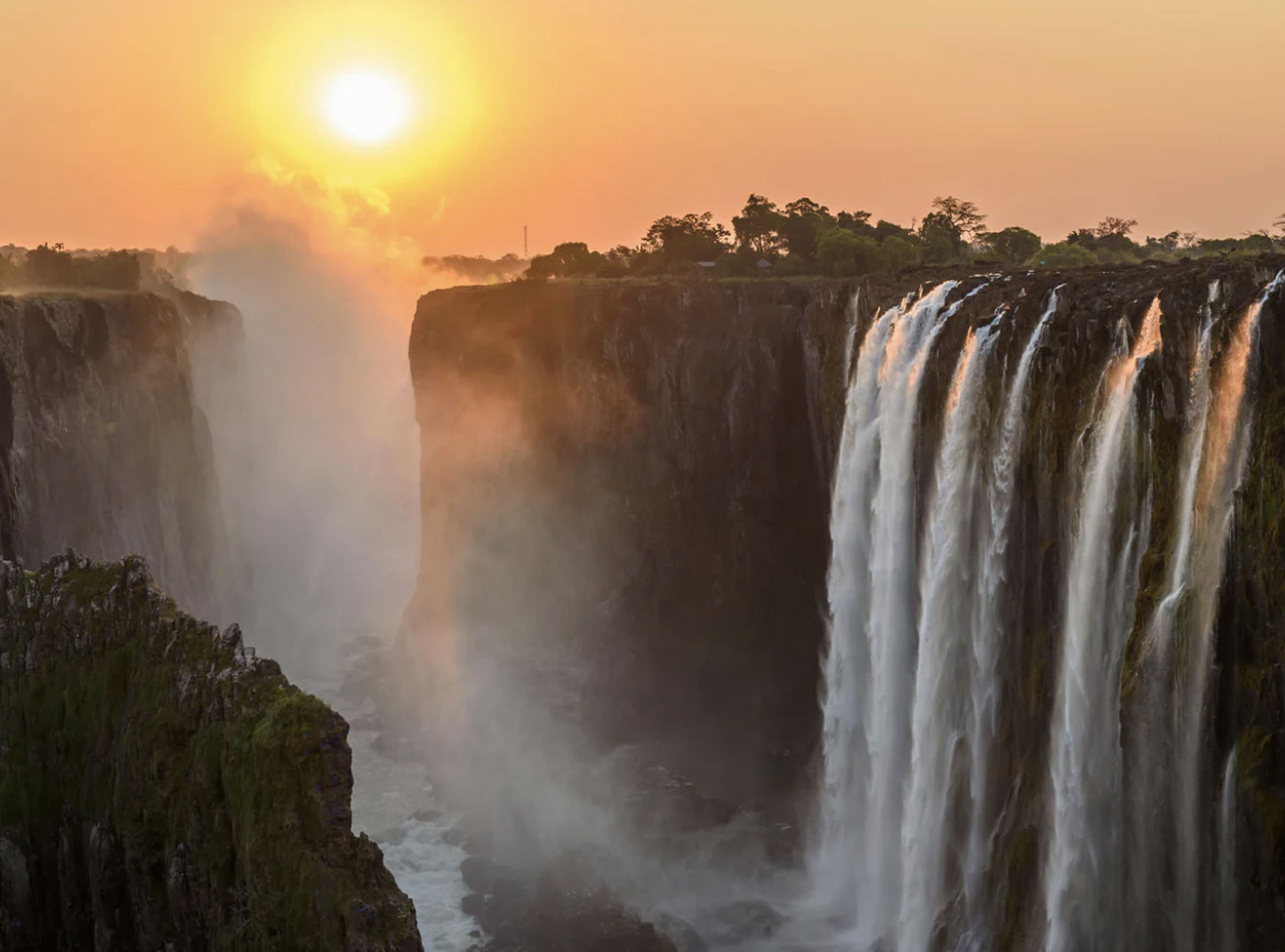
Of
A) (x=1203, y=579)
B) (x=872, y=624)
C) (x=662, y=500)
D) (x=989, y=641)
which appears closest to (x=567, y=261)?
(x=662, y=500)

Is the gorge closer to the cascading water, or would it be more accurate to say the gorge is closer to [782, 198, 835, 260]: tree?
the cascading water

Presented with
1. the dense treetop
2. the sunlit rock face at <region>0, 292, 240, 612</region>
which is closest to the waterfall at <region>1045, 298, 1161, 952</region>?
the sunlit rock face at <region>0, 292, 240, 612</region>

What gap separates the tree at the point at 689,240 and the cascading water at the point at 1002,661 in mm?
34401

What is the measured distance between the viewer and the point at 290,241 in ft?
360

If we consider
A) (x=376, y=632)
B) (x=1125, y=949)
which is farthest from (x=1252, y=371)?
(x=376, y=632)

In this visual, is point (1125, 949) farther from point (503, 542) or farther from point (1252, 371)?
point (503, 542)

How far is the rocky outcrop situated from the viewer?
23.9 metres

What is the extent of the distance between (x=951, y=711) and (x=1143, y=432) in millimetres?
10521

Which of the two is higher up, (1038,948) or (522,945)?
(1038,948)

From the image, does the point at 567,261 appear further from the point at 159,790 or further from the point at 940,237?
the point at 159,790

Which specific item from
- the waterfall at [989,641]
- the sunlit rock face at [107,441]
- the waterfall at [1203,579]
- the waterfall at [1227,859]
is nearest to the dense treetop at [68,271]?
the sunlit rock face at [107,441]

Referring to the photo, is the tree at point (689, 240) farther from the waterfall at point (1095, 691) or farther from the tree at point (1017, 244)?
the waterfall at point (1095, 691)

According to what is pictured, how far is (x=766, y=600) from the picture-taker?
48844mm

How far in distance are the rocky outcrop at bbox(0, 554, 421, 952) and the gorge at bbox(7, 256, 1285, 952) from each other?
0.67 feet
